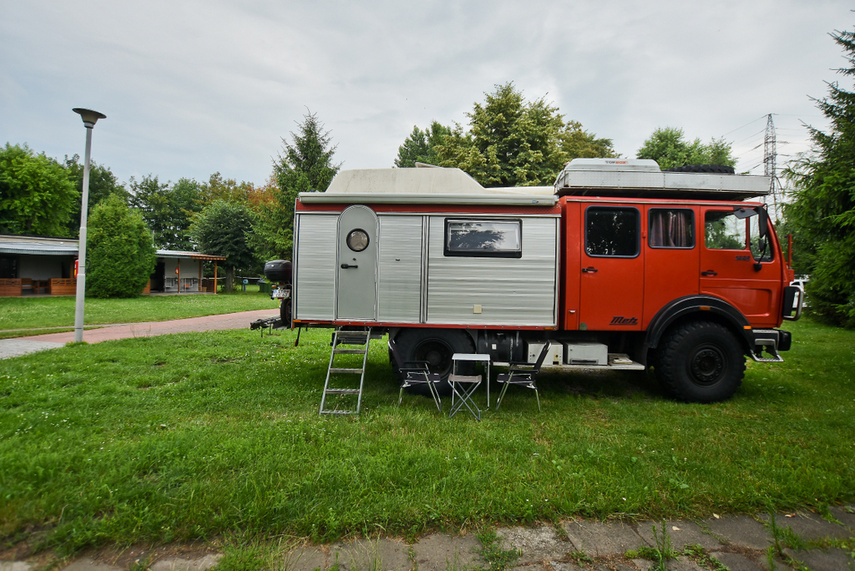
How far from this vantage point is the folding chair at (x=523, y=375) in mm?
5230

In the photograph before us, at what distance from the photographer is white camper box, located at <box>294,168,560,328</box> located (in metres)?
5.66

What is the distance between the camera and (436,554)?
8.73 feet

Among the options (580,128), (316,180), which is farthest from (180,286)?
(580,128)

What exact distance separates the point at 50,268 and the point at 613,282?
33.2 metres

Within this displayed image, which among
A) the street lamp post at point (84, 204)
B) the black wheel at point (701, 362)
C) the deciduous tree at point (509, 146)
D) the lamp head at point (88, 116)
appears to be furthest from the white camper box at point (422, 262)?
the deciduous tree at point (509, 146)

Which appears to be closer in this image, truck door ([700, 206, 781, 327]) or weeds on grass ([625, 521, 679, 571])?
weeds on grass ([625, 521, 679, 571])

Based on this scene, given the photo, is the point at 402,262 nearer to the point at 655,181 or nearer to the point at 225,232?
the point at 655,181

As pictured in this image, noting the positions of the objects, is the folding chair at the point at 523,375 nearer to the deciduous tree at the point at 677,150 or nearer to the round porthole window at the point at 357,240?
the round porthole window at the point at 357,240

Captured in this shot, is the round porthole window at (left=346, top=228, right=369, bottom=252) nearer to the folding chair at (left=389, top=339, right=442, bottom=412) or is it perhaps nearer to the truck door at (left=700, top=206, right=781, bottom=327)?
the folding chair at (left=389, top=339, right=442, bottom=412)

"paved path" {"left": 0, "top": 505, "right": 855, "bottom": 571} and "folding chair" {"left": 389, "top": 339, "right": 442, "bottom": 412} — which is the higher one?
"folding chair" {"left": 389, "top": 339, "right": 442, "bottom": 412}

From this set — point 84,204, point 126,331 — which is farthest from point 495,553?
point 126,331

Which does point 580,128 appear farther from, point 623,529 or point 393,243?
point 623,529

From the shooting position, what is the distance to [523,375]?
5.35 m

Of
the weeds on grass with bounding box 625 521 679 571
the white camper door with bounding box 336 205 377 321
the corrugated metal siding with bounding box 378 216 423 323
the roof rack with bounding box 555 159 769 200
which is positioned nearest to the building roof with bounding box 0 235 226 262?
the white camper door with bounding box 336 205 377 321
